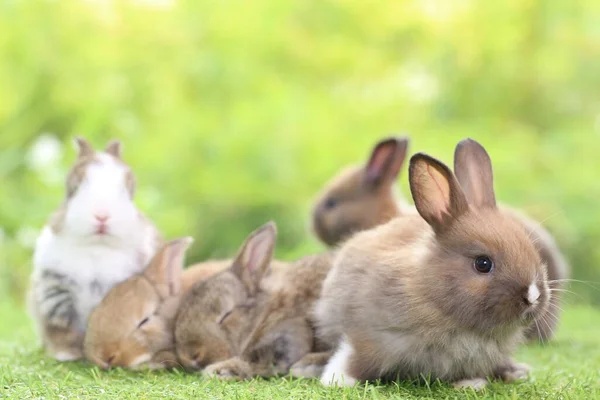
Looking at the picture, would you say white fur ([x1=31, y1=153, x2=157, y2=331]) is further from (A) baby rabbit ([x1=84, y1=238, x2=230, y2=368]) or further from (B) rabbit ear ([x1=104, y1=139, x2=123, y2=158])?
(B) rabbit ear ([x1=104, y1=139, x2=123, y2=158])

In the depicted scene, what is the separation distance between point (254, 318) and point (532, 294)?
3.37ft

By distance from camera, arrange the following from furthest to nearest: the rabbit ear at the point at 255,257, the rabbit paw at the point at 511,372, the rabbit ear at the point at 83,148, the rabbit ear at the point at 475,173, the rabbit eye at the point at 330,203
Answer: the rabbit eye at the point at 330,203 → the rabbit ear at the point at 83,148 → the rabbit ear at the point at 255,257 → the rabbit paw at the point at 511,372 → the rabbit ear at the point at 475,173

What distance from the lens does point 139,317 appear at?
297 centimetres

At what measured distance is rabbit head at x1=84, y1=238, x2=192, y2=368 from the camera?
114 inches

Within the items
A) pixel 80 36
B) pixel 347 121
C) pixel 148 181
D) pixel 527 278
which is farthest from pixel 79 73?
pixel 527 278

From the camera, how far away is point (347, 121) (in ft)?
20.5

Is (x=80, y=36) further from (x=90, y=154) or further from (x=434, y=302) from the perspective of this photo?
(x=434, y=302)

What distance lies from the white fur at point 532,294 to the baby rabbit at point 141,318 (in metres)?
1.22

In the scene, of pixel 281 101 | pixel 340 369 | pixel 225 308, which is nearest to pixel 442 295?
pixel 340 369

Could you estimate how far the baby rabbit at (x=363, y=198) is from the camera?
13.1ft

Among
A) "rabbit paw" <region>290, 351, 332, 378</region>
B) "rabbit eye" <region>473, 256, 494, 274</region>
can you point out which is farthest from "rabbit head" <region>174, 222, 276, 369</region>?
"rabbit eye" <region>473, 256, 494, 274</region>

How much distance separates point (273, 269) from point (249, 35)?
132 inches

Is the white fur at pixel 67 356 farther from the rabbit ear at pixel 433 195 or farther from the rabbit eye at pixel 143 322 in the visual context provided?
the rabbit ear at pixel 433 195

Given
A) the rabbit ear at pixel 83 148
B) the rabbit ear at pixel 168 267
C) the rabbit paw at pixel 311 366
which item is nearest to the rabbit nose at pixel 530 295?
the rabbit paw at pixel 311 366
